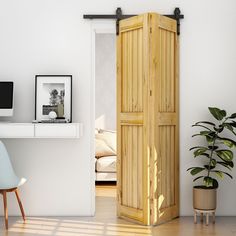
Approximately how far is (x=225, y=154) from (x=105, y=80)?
357 centimetres

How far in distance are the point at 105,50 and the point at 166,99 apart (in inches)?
125

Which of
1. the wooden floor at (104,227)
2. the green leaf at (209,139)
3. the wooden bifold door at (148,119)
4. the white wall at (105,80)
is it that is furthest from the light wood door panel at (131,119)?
the white wall at (105,80)

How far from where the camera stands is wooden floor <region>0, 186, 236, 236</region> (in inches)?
172

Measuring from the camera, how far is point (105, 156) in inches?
289

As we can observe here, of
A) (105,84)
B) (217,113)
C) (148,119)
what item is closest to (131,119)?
(148,119)

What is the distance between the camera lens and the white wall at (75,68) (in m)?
5.02

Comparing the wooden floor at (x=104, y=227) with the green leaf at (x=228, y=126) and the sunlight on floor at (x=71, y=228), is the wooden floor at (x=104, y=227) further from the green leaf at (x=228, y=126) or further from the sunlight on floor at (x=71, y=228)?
the green leaf at (x=228, y=126)

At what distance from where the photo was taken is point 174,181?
4.96 meters

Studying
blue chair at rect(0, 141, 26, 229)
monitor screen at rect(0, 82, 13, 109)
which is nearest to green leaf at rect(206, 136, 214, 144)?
blue chair at rect(0, 141, 26, 229)

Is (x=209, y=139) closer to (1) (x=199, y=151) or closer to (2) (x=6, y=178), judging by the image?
(1) (x=199, y=151)

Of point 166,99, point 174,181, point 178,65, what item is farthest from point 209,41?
point 174,181

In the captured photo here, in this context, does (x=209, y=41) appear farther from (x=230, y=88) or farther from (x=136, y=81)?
(x=136, y=81)

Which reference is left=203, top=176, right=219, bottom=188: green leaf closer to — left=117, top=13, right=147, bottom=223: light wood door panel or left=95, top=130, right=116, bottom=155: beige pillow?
left=117, top=13, right=147, bottom=223: light wood door panel

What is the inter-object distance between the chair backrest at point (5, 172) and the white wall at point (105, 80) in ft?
11.0
